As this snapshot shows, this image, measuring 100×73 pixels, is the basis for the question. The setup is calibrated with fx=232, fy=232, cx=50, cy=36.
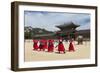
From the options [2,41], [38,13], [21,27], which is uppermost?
[38,13]

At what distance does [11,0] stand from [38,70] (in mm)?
561

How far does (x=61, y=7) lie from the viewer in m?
1.82

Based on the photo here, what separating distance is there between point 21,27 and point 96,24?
2.17 ft

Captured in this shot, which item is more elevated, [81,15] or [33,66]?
[81,15]

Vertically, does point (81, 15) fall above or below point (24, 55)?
above

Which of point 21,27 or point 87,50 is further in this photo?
point 87,50

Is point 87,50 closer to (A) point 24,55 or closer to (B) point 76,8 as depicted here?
(B) point 76,8

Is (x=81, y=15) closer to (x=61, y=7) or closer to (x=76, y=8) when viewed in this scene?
(x=76, y=8)

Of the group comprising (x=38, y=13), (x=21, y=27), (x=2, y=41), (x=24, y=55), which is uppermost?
(x=38, y=13)

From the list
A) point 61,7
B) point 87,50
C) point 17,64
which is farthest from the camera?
point 87,50

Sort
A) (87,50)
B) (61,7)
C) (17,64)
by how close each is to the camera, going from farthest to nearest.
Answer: (87,50) < (61,7) < (17,64)

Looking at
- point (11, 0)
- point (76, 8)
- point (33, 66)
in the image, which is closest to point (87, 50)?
point (76, 8)

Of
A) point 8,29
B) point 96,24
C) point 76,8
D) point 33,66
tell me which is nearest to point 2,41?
point 8,29

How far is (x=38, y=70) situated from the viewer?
5.78ft
